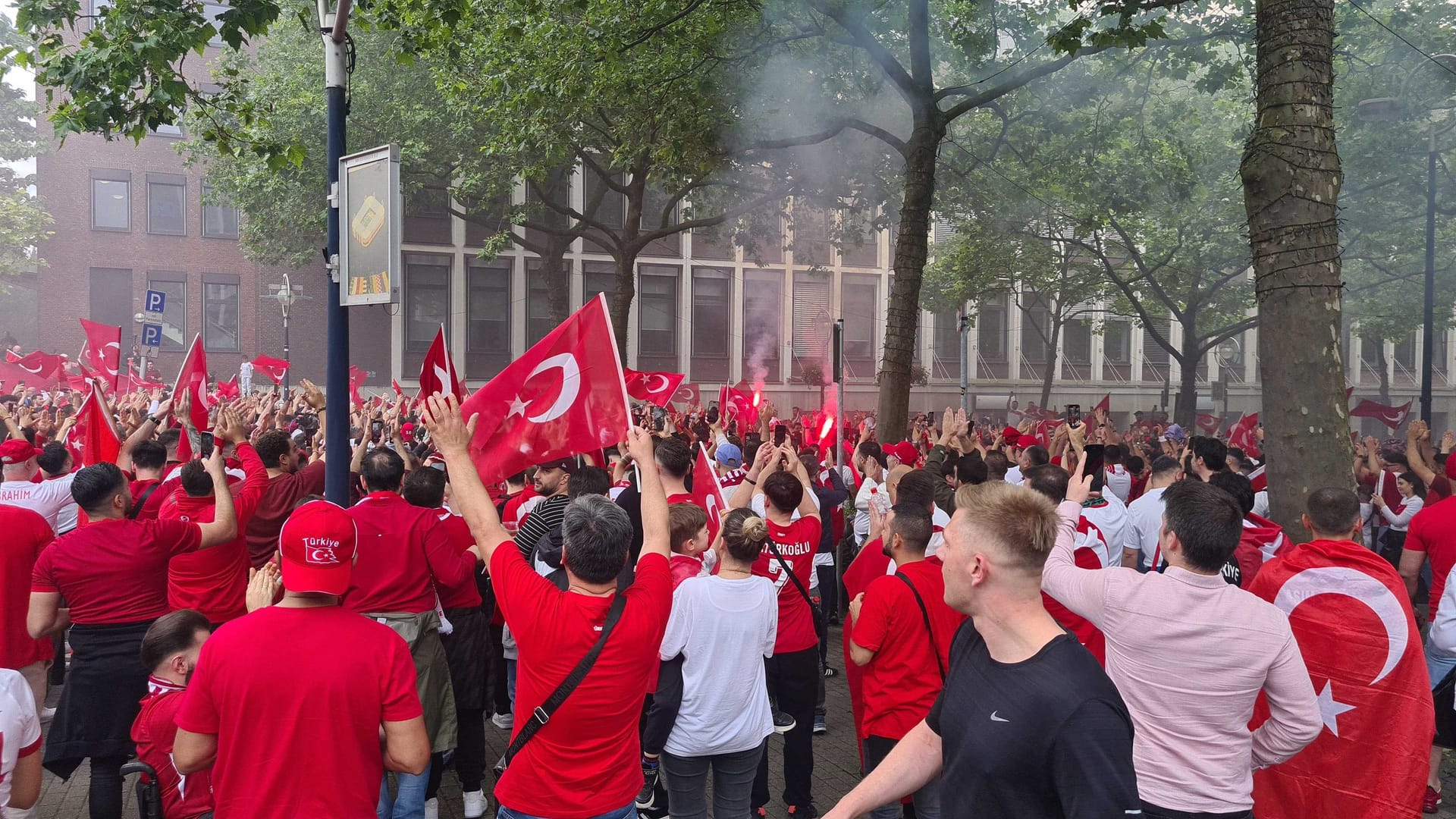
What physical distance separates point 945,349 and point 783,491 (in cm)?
3833

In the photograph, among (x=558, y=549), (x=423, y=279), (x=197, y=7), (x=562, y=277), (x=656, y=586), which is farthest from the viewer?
(x=423, y=279)

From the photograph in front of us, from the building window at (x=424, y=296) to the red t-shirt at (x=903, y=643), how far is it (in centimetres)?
3372

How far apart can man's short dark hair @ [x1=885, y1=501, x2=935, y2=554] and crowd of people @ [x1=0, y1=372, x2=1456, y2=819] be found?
0.05ft

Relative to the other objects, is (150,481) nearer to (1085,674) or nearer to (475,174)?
(1085,674)

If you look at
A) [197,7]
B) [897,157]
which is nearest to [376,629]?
[197,7]

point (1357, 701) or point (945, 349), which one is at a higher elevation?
point (945, 349)

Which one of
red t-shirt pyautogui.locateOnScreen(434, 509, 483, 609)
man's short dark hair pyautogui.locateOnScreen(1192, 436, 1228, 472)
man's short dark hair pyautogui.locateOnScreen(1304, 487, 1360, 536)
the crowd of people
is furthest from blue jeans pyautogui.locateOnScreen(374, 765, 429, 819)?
man's short dark hair pyautogui.locateOnScreen(1192, 436, 1228, 472)

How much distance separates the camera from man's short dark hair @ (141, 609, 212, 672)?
12.3 feet

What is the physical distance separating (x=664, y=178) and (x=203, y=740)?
46.1 ft

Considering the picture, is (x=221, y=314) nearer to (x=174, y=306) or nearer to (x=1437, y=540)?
(x=174, y=306)

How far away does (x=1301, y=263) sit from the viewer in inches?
239

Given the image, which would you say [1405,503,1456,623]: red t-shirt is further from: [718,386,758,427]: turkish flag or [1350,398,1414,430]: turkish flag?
[1350,398,1414,430]: turkish flag

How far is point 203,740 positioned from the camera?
2.89 meters

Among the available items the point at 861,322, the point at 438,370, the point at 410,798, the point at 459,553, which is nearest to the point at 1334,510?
the point at 438,370
